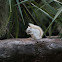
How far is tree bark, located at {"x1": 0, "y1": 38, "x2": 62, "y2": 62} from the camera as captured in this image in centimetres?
103

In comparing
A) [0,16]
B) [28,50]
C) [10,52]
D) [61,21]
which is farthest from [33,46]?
[0,16]

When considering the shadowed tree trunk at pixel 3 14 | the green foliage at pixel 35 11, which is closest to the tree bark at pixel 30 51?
the green foliage at pixel 35 11

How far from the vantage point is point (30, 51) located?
3.46 ft

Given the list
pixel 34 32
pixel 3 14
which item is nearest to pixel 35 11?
pixel 34 32

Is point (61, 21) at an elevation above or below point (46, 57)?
above

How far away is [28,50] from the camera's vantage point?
1054mm

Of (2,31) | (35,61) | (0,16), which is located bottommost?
(35,61)

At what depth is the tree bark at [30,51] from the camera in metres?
1.03

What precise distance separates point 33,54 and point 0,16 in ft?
1.78

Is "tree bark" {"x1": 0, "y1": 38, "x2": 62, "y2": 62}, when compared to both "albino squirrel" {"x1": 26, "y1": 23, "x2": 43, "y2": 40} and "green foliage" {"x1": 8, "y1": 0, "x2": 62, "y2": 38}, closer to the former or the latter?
"green foliage" {"x1": 8, "y1": 0, "x2": 62, "y2": 38}

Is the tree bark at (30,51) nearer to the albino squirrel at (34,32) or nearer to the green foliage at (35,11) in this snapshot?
the green foliage at (35,11)

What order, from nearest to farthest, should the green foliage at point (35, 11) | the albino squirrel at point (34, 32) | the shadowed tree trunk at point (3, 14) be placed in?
the green foliage at point (35, 11) < the shadowed tree trunk at point (3, 14) < the albino squirrel at point (34, 32)

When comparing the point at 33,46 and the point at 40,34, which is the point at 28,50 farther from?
the point at 40,34

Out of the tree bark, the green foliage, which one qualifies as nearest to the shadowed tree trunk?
the green foliage
